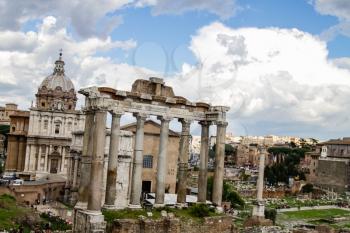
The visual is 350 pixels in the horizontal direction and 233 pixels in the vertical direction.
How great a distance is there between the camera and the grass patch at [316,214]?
43.9m

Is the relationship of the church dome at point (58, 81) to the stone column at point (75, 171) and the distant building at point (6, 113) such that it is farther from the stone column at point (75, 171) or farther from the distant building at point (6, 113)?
the distant building at point (6, 113)

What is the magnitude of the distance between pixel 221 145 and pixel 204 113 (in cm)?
160

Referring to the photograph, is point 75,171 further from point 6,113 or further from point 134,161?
point 6,113

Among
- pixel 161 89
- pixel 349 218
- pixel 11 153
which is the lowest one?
pixel 349 218

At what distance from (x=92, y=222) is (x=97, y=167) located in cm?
186

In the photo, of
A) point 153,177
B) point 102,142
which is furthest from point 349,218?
point 102,142

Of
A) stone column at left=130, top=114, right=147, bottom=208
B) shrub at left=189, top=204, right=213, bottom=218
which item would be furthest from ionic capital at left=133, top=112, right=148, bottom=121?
shrub at left=189, top=204, right=213, bottom=218

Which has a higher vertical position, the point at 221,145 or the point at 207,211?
the point at 221,145

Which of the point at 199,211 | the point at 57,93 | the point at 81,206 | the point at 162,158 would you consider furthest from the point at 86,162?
the point at 57,93

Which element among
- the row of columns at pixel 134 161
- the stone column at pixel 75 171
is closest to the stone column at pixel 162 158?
the row of columns at pixel 134 161

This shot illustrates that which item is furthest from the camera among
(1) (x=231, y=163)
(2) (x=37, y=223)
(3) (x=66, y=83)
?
(1) (x=231, y=163)

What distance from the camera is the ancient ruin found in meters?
16.2

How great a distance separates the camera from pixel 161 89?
19.4m

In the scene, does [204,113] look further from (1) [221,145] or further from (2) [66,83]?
(2) [66,83]
